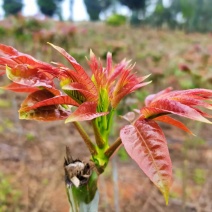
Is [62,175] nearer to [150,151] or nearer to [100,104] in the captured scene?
[100,104]

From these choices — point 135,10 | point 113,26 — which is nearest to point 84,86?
point 113,26

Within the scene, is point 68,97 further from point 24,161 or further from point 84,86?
point 24,161

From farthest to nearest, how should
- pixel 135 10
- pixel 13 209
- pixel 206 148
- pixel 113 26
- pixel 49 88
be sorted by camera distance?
1. pixel 135 10
2. pixel 113 26
3. pixel 206 148
4. pixel 13 209
5. pixel 49 88

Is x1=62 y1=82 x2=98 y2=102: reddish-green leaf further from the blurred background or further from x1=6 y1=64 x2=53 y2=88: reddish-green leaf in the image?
the blurred background

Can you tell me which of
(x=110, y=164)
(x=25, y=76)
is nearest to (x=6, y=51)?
(x=25, y=76)

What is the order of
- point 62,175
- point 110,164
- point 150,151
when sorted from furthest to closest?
point 110,164 < point 62,175 < point 150,151

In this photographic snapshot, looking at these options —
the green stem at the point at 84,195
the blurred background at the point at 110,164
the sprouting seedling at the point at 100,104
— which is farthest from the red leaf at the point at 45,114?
the blurred background at the point at 110,164

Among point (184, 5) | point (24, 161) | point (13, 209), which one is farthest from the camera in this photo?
point (184, 5)

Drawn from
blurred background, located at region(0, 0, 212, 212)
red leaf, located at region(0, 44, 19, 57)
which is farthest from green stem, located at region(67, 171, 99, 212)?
blurred background, located at region(0, 0, 212, 212)
